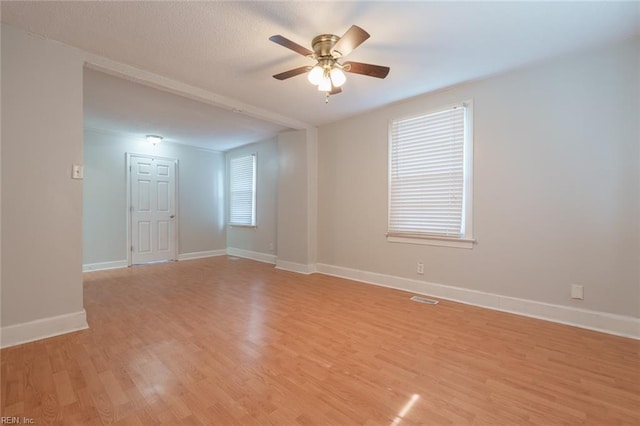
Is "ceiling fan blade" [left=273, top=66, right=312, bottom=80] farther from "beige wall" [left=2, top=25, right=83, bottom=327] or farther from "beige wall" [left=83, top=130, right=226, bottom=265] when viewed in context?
"beige wall" [left=83, top=130, right=226, bottom=265]

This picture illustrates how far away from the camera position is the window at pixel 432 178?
328 centimetres

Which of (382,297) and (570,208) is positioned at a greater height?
(570,208)

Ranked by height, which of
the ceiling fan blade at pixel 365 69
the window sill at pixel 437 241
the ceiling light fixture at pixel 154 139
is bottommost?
the window sill at pixel 437 241

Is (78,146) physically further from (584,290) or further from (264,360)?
(584,290)

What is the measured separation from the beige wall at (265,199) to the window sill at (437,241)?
279 cm

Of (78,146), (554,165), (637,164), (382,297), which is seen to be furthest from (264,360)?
(637,164)

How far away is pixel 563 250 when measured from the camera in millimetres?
2678

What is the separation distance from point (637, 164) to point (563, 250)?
91 cm

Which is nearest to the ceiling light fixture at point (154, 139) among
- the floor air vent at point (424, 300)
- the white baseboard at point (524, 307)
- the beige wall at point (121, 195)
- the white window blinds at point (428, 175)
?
the beige wall at point (121, 195)

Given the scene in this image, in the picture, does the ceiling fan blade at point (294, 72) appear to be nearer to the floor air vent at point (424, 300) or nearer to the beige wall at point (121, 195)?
the floor air vent at point (424, 300)

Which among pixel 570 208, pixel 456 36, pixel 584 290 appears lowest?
pixel 584 290

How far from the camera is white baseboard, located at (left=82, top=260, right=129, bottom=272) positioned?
5003mm

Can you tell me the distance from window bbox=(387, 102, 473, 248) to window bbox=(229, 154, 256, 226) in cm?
350

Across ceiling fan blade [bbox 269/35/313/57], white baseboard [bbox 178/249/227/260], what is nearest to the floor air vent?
ceiling fan blade [bbox 269/35/313/57]
